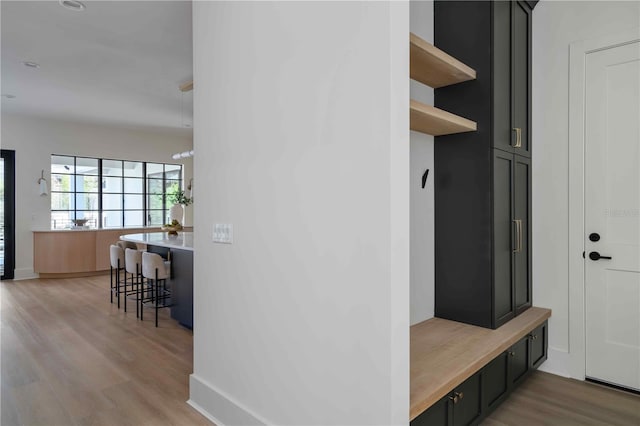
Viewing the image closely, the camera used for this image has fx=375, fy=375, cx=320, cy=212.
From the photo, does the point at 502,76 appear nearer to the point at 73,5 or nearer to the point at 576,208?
the point at 576,208

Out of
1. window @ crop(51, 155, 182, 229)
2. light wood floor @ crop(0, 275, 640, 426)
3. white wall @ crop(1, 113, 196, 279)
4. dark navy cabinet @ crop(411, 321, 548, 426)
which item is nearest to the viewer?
dark navy cabinet @ crop(411, 321, 548, 426)

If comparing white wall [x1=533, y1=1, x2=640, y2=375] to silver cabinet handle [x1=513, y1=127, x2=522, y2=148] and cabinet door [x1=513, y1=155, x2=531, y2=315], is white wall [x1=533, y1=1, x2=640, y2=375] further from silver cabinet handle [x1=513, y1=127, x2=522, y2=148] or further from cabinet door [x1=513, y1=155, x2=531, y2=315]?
silver cabinet handle [x1=513, y1=127, x2=522, y2=148]

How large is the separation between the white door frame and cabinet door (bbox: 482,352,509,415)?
0.85m

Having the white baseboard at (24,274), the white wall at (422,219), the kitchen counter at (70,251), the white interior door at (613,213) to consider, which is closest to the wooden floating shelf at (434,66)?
the white wall at (422,219)

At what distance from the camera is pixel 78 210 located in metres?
7.75

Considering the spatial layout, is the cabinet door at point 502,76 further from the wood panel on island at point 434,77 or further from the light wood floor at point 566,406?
the light wood floor at point 566,406

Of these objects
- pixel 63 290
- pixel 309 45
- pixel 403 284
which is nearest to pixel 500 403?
pixel 403 284

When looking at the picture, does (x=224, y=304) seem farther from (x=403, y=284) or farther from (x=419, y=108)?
(x=419, y=108)

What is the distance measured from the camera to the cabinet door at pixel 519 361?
2500 mm

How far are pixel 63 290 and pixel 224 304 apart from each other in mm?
5374

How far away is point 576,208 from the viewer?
9.44 feet

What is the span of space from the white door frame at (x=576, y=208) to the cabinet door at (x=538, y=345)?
173mm

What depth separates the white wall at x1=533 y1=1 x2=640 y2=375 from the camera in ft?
9.60

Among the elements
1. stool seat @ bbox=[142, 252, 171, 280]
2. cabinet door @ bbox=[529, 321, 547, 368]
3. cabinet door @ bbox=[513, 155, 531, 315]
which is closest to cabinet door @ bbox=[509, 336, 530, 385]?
cabinet door @ bbox=[529, 321, 547, 368]
